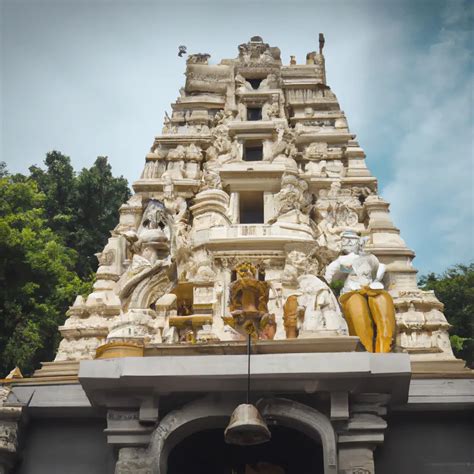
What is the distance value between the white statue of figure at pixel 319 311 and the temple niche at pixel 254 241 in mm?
22

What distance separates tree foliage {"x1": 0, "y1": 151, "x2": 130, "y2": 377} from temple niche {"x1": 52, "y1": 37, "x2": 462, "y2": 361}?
5113 mm

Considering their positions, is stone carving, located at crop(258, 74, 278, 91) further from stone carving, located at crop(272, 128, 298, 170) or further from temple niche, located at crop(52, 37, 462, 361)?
stone carving, located at crop(272, 128, 298, 170)

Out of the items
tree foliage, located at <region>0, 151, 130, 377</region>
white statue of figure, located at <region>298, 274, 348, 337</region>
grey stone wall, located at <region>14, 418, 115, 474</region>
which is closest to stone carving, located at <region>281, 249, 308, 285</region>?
white statue of figure, located at <region>298, 274, 348, 337</region>

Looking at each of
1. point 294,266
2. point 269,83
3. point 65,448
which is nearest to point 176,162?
point 269,83

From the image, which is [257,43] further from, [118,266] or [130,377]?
[130,377]

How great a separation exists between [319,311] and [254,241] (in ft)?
15.4

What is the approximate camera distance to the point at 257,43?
2303cm

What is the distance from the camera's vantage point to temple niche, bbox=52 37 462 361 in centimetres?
1130

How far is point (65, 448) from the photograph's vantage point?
1054cm

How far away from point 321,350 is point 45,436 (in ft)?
15.6

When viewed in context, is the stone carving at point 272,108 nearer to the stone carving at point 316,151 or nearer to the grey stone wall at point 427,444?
the stone carving at point 316,151

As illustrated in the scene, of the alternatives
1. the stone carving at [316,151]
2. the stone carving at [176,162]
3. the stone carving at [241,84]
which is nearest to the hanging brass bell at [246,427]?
the stone carving at [176,162]

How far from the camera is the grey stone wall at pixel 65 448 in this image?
10.3 metres

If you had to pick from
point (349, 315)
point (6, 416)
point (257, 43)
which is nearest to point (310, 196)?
point (349, 315)
